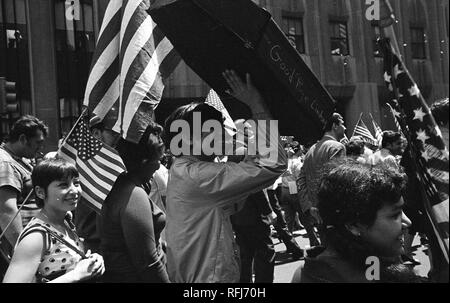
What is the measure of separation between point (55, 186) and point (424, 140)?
2.09 meters

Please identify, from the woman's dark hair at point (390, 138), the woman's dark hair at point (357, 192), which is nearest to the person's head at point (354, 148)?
the woman's dark hair at point (390, 138)

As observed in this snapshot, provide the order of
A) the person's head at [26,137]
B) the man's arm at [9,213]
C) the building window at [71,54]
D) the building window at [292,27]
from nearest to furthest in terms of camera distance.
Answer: the man's arm at [9,213], the person's head at [26,137], the building window at [292,27], the building window at [71,54]

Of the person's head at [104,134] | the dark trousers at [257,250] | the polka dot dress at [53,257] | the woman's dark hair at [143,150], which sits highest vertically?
the person's head at [104,134]

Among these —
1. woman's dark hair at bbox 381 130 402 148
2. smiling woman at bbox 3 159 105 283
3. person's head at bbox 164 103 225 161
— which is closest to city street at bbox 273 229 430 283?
woman's dark hair at bbox 381 130 402 148

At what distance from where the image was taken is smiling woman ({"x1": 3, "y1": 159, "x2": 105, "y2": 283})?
2.93 metres

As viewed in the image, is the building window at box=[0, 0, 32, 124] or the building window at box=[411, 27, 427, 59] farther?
the building window at box=[0, 0, 32, 124]

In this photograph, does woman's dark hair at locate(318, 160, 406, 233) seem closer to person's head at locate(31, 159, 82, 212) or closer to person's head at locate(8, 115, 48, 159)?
person's head at locate(31, 159, 82, 212)

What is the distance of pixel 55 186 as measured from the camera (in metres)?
3.40

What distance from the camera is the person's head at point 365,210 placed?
2.18m

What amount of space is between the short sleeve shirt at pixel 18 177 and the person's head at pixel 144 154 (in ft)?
3.76

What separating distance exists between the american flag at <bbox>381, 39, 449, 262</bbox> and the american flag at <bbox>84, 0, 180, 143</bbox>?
2.06m

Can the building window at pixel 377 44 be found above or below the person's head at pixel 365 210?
above

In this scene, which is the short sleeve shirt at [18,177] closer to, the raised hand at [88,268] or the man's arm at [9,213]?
the man's arm at [9,213]
